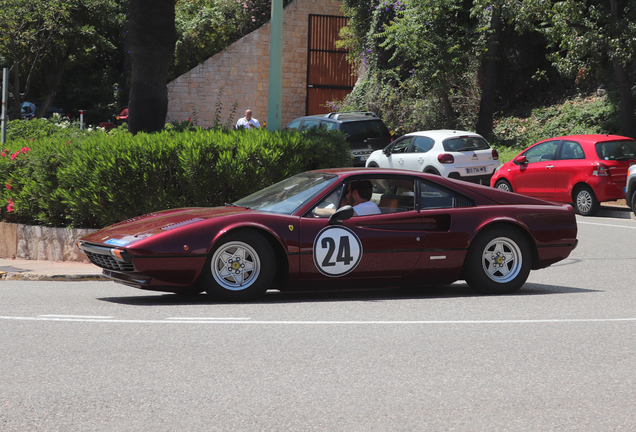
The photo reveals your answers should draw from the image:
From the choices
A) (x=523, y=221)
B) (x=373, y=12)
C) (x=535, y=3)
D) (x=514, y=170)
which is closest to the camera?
(x=523, y=221)

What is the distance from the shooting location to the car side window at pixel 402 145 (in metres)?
21.4

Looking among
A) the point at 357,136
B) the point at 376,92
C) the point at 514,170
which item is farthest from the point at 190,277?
the point at 376,92

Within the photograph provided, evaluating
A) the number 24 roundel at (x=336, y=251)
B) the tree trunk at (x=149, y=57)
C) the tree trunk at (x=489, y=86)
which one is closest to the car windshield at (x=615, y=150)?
the tree trunk at (x=149, y=57)

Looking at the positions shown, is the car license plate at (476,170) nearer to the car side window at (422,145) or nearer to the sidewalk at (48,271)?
the car side window at (422,145)

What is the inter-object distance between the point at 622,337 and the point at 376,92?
2693cm

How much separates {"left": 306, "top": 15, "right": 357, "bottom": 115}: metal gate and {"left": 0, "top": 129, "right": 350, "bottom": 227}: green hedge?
24.3m

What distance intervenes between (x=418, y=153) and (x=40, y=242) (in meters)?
11.2

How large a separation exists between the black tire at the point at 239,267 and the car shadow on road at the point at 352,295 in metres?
0.20

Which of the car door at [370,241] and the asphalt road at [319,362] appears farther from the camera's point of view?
the car door at [370,241]

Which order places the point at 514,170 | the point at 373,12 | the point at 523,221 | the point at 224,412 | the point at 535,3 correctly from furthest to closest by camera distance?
1. the point at 373,12
2. the point at 535,3
3. the point at 514,170
4. the point at 523,221
5. the point at 224,412

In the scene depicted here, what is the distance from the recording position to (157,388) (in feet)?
15.8

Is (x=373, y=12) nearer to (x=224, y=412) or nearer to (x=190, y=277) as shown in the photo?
(x=190, y=277)

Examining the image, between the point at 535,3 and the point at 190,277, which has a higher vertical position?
the point at 535,3

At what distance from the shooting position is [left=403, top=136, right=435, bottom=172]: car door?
67.5 feet
